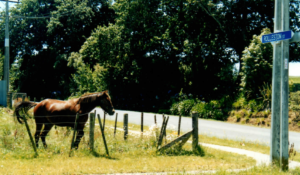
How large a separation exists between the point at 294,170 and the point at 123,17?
26.8 m

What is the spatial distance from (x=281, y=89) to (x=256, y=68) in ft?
52.6

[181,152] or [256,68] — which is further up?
[256,68]

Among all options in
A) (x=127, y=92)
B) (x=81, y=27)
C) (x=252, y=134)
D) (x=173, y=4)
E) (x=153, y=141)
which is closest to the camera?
(x=153, y=141)

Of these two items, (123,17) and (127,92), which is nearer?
(123,17)

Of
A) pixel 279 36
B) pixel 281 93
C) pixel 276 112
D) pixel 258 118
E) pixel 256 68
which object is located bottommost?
pixel 258 118

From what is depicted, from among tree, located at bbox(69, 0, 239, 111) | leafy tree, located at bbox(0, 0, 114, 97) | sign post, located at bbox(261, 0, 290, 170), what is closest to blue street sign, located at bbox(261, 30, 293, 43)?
sign post, located at bbox(261, 0, 290, 170)

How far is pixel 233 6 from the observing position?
28.3 meters

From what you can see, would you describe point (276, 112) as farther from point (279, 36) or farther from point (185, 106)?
point (185, 106)

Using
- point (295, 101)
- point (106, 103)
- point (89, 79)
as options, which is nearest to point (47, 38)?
point (89, 79)

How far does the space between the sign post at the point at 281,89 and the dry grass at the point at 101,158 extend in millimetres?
1300

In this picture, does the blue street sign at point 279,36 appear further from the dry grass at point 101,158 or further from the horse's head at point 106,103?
the horse's head at point 106,103

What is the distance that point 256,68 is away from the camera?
78.0 ft

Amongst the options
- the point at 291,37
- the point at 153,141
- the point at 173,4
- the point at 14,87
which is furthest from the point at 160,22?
the point at 14,87

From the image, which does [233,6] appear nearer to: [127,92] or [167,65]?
[167,65]
